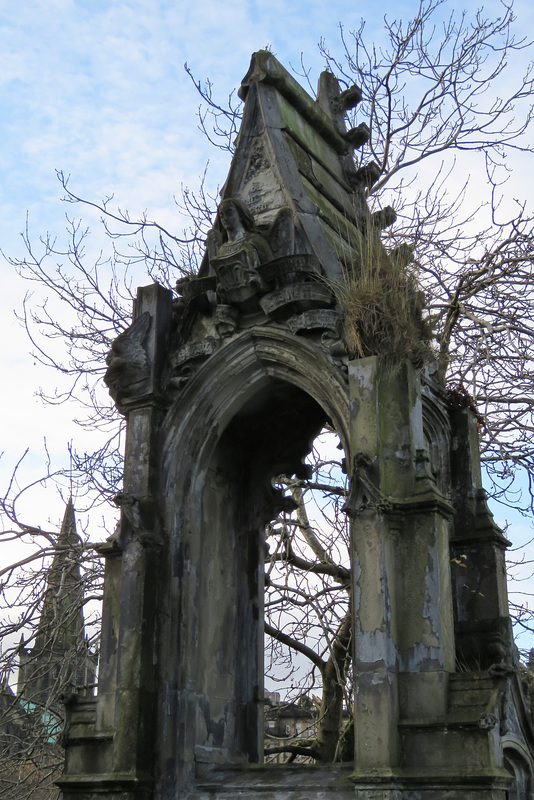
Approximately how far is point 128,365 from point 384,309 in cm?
205

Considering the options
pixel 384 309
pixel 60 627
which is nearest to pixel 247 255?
pixel 384 309

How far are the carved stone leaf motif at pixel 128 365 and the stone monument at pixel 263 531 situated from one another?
1 centimetres

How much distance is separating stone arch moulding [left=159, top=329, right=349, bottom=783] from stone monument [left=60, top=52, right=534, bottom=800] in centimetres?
2

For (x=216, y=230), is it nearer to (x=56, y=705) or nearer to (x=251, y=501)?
(x=251, y=501)

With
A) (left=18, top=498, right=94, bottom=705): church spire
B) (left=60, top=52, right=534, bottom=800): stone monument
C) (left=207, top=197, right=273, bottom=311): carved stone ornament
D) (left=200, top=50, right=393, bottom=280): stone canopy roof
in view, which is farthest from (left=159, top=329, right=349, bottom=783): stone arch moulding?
(left=18, top=498, right=94, bottom=705): church spire

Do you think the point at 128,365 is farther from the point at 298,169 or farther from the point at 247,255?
the point at 298,169

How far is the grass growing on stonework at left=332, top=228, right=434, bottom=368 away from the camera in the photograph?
5992 millimetres

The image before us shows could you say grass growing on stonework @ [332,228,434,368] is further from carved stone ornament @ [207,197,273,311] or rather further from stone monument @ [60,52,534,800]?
carved stone ornament @ [207,197,273,311]

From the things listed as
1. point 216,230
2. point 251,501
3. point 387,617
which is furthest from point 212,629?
→ point 216,230

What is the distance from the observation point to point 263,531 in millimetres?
7574

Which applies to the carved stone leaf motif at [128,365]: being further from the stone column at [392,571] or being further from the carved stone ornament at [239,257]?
the stone column at [392,571]

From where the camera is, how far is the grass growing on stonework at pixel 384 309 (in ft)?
19.7

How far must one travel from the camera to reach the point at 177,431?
681 centimetres

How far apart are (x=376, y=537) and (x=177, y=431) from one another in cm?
191
